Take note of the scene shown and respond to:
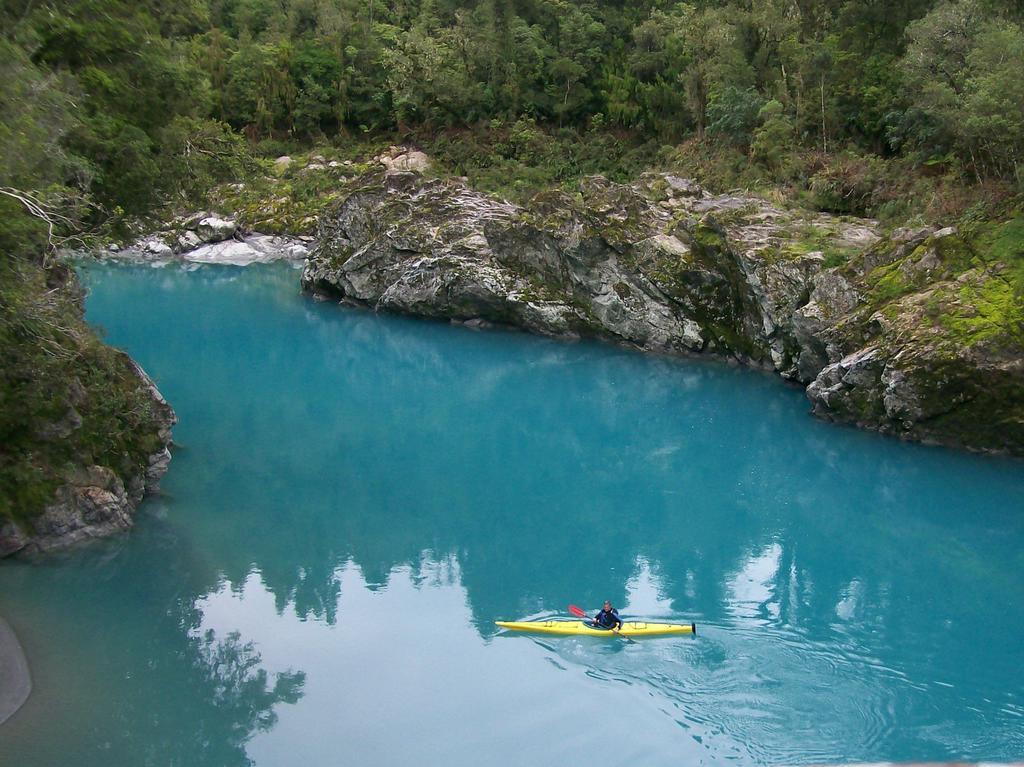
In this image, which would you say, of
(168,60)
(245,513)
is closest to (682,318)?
(245,513)

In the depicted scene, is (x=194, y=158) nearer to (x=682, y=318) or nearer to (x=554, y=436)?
(x=554, y=436)

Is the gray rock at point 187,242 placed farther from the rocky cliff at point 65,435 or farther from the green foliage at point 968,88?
the green foliage at point 968,88

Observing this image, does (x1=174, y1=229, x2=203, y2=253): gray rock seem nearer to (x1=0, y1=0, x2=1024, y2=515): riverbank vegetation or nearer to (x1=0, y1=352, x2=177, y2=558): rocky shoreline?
(x1=0, y1=0, x2=1024, y2=515): riverbank vegetation

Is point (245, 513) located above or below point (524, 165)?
below

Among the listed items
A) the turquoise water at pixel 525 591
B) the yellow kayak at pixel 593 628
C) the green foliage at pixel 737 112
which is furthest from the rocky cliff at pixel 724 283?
the yellow kayak at pixel 593 628

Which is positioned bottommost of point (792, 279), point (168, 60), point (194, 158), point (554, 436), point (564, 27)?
point (554, 436)

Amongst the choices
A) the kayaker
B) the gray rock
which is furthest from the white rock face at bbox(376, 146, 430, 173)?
the kayaker
